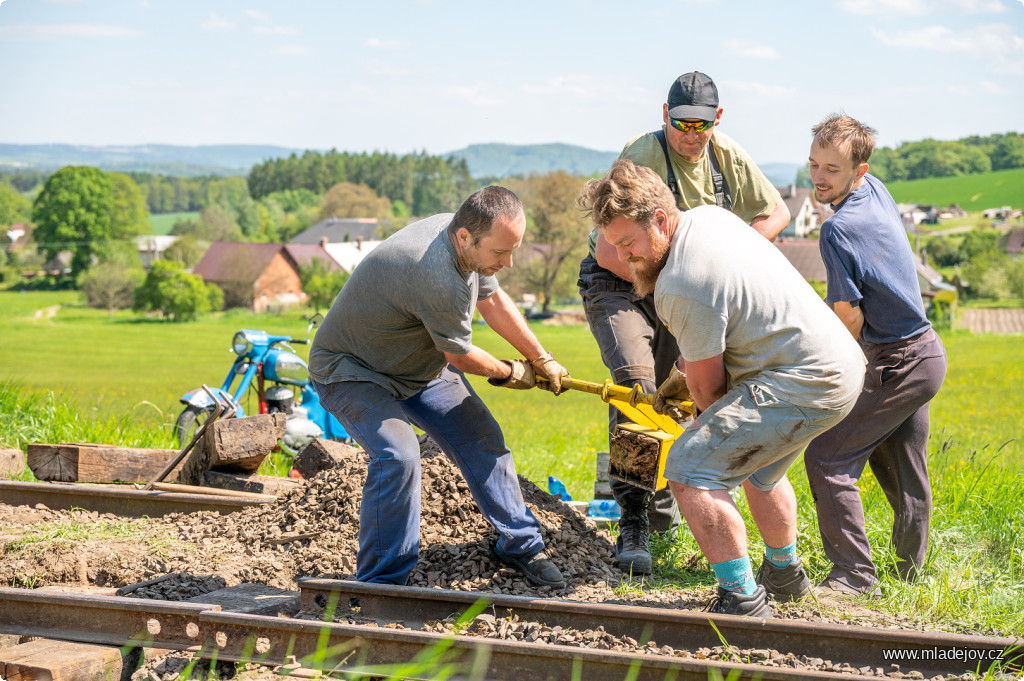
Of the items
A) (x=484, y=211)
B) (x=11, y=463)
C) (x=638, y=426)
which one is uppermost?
(x=484, y=211)

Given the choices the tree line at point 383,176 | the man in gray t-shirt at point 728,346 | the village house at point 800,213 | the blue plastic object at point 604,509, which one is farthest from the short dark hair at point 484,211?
the tree line at point 383,176

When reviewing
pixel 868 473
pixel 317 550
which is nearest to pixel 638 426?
pixel 317 550

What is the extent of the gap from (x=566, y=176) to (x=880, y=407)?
231 feet

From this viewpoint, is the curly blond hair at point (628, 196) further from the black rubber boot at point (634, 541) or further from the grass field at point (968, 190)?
the grass field at point (968, 190)

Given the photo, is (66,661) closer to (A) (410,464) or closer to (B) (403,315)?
(A) (410,464)

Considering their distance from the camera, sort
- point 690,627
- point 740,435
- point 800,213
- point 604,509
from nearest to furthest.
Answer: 1. point 740,435
2. point 690,627
3. point 604,509
4. point 800,213

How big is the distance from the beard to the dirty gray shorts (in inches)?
21.8

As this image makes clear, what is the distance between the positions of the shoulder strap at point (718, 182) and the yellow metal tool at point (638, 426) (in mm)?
1237

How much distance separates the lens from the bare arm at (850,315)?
423cm

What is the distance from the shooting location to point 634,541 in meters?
4.87

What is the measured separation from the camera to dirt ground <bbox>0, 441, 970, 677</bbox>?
447 cm

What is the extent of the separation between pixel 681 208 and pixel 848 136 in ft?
3.35

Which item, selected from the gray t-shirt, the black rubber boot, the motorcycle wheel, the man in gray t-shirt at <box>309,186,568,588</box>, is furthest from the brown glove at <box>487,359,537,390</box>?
the motorcycle wheel

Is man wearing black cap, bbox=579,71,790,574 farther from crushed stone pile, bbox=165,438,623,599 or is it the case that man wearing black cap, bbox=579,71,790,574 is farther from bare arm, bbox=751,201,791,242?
crushed stone pile, bbox=165,438,623,599
